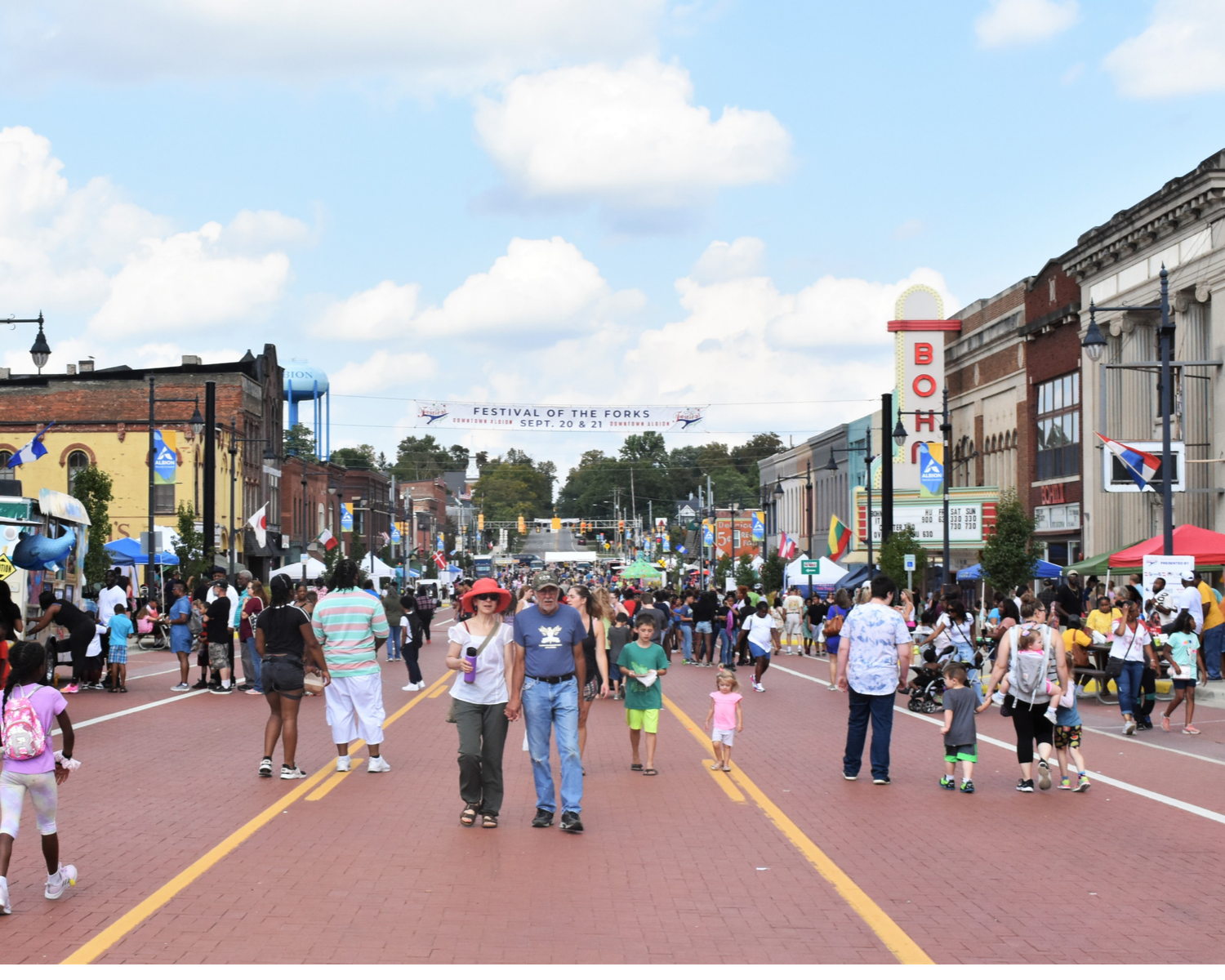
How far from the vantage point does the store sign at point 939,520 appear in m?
50.8

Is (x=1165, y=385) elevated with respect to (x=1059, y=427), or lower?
lower

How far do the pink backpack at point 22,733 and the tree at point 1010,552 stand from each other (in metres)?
33.7

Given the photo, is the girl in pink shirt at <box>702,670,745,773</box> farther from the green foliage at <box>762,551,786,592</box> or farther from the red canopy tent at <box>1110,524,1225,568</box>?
the green foliage at <box>762,551,786,592</box>

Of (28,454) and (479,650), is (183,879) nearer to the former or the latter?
(479,650)

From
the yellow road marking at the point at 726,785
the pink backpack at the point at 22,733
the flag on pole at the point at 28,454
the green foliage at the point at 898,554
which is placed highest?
the flag on pole at the point at 28,454

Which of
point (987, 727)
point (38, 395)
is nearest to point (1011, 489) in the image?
point (987, 727)

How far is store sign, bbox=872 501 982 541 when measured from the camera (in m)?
50.8

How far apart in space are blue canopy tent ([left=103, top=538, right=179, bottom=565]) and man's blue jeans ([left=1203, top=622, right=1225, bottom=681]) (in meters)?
29.7

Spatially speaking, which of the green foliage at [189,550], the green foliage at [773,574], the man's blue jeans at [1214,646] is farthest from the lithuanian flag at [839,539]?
the man's blue jeans at [1214,646]

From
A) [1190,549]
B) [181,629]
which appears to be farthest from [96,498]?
[1190,549]

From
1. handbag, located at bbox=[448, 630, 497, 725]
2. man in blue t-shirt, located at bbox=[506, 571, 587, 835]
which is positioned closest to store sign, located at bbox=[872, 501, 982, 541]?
man in blue t-shirt, located at bbox=[506, 571, 587, 835]

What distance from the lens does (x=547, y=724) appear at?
1062cm

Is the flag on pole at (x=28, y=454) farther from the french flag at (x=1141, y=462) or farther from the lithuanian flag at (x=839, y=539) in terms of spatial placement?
the lithuanian flag at (x=839, y=539)

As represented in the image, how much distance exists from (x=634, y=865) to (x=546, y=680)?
1.78m
